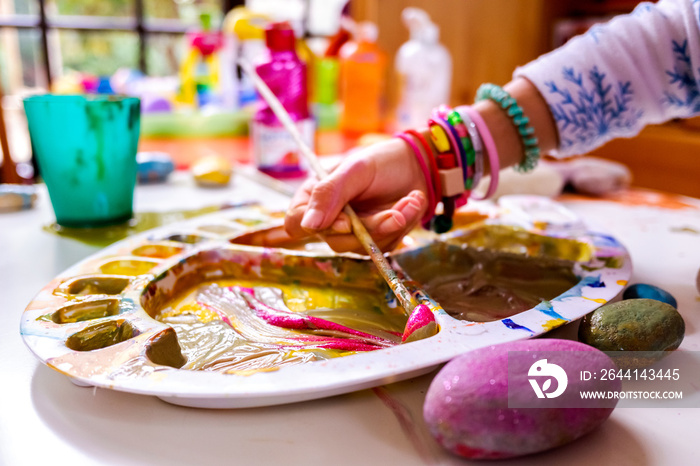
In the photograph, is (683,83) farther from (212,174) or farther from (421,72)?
(421,72)

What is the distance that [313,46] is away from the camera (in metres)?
Answer: 2.75

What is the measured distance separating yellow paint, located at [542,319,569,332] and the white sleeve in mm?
329

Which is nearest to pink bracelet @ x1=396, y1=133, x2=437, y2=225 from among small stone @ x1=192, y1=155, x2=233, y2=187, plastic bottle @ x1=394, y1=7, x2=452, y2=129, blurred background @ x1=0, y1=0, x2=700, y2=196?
small stone @ x1=192, y1=155, x2=233, y2=187

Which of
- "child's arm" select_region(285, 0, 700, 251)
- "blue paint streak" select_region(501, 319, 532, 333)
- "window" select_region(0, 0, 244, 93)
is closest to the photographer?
"blue paint streak" select_region(501, 319, 532, 333)

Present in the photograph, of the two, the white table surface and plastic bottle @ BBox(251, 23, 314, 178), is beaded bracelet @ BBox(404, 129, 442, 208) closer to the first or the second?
the white table surface

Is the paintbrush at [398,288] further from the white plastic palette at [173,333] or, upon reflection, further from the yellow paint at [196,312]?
the yellow paint at [196,312]

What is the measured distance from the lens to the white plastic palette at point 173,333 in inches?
13.6

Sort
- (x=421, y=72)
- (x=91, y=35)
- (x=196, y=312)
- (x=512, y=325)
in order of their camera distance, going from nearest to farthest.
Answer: (x=512, y=325), (x=196, y=312), (x=421, y=72), (x=91, y=35)

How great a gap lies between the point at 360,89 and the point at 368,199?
1.13 meters

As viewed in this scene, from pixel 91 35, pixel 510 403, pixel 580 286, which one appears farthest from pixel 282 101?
pixel 91 35

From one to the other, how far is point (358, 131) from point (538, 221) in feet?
3.41

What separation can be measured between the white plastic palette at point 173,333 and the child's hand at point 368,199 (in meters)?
0.04

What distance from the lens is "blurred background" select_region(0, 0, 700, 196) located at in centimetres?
156

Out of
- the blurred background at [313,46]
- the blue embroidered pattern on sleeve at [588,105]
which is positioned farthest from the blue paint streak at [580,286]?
the blurred background at [313,46]
